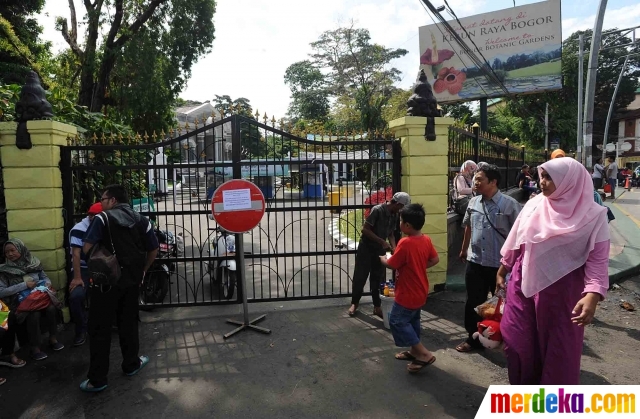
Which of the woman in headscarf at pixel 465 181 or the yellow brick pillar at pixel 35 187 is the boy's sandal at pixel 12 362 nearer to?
the yellow brick pillar at pixel 35 187

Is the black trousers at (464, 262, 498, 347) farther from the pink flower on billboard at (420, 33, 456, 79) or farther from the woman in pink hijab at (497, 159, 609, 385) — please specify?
the pink flower on billboard at (420, 33, 456, 79)

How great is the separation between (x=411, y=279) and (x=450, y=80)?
2066 centimetres

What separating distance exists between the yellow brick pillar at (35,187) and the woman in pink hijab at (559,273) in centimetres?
455

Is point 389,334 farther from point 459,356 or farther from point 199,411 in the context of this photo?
point 199,411

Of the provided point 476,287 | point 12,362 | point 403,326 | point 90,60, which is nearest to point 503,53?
point 90,60

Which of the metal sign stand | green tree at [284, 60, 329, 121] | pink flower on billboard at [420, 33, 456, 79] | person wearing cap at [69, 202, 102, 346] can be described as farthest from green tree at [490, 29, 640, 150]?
person wearing cap at [69, 202, 102, 346]

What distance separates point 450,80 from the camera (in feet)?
71.2

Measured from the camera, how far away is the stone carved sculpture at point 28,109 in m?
4.30

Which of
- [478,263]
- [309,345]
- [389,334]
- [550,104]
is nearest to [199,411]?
[309,345]

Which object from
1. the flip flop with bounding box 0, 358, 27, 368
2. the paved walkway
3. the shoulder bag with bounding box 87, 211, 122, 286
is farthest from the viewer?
the paved walkway

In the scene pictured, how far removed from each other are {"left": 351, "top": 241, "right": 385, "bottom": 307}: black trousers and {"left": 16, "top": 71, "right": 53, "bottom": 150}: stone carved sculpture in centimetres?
368

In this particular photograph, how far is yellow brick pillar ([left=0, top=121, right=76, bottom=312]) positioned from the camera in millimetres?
4336

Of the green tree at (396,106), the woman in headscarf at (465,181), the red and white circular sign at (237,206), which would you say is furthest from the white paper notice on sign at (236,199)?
the green tree at (396,106)

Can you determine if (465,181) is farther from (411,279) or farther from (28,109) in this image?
(28,109)
